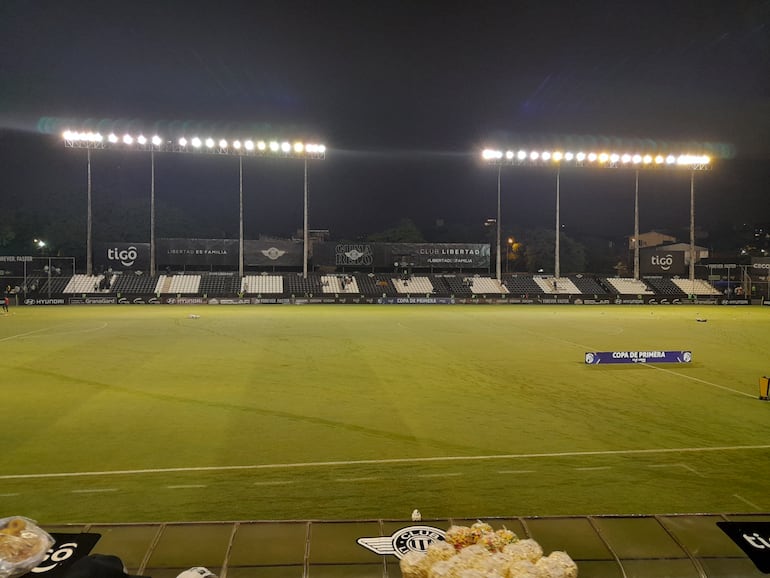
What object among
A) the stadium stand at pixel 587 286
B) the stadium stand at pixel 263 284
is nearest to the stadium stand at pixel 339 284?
the stadium stand at pixel 263 284

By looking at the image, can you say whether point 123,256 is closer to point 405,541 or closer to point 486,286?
point 486,286

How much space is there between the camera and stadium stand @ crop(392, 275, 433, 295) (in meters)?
55.5

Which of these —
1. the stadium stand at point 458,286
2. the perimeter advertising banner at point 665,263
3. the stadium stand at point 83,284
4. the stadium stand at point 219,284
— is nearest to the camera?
the stadium stand at point 83,284

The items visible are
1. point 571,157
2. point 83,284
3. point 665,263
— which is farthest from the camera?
point 665,263

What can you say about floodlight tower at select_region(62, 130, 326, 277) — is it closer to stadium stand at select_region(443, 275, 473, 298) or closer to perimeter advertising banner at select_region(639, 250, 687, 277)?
stadium stand at select_region(443, 275, 473, 298)

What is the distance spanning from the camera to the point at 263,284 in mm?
54250

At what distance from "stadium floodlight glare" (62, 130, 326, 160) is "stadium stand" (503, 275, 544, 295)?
1046 inches

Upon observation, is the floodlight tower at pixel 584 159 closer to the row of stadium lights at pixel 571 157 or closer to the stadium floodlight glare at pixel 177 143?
the row of stadium lights at pixel 571 157

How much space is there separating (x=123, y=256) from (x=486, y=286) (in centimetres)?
3854

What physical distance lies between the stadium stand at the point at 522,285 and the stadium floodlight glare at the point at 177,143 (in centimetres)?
2657

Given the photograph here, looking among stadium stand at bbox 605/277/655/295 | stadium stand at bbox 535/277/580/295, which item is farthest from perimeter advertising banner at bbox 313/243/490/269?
stadium stand at bbox 605/277/655/295

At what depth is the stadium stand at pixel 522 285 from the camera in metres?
55.8

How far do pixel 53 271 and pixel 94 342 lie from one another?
3696 centimetres

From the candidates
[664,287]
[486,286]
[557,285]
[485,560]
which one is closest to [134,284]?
[486,286]
